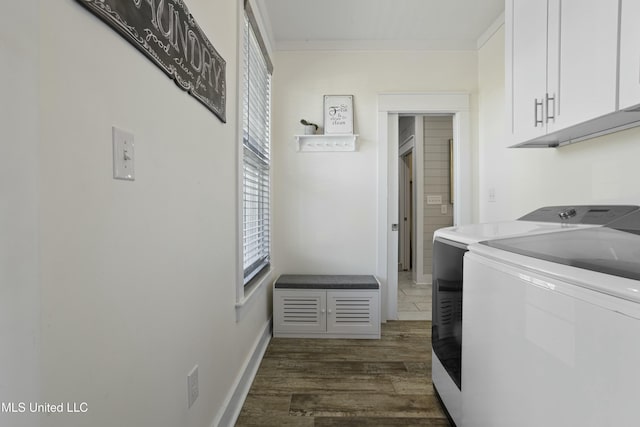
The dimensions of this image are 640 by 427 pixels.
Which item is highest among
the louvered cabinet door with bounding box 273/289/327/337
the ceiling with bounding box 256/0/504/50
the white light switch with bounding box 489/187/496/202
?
the ceiling with bounding box 256/0/504/50

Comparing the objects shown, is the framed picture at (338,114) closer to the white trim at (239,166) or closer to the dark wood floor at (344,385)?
the white trim at (239,166)

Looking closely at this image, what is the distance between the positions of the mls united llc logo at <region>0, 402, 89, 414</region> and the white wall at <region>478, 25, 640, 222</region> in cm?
214

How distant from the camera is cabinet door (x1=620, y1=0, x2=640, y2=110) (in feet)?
3.17

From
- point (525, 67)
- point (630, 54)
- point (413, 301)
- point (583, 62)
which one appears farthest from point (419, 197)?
point (630, 54)

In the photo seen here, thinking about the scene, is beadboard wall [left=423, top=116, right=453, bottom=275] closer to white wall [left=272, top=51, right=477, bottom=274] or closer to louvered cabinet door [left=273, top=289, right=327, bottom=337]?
white wall [left=272, top=51, right=477, bottom=274]

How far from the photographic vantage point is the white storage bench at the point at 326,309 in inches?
99.3

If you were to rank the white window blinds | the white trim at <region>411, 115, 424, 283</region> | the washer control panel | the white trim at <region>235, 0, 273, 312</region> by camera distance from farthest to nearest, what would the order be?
1. the white trim at <region>411, 115, 424, 283</region>
2. the white window blinds
3. the white trim at <region>235, 0, 273, 312</region>
4. the washer control panel

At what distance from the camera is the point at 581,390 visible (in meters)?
0.62

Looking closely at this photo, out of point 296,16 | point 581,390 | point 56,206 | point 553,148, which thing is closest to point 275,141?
point 296,16

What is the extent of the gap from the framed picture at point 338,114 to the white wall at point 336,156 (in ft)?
0.23

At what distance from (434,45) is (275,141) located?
1798mm

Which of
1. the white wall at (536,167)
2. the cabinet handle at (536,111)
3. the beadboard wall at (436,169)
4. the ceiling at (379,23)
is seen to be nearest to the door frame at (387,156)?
the white wall at (536,167)

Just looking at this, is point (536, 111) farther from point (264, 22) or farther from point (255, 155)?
point (264, 22)

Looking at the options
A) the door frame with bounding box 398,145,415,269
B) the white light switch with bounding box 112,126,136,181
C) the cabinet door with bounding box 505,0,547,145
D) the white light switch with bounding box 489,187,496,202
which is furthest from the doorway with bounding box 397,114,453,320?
the white light switch with bounding box 112,126,136,181
